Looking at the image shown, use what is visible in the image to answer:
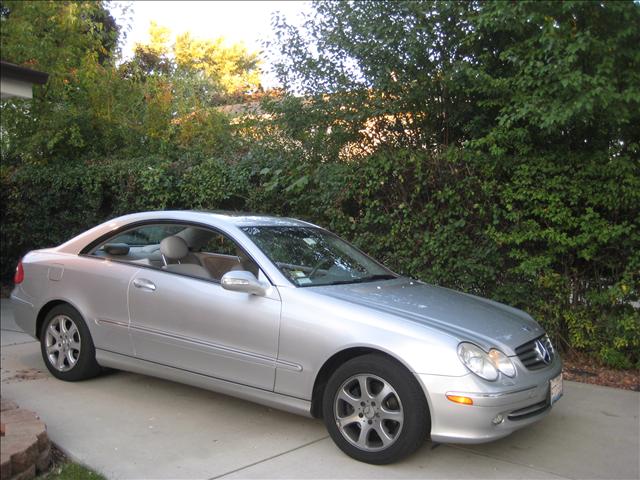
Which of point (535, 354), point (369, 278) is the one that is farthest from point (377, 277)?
point (535, 354)

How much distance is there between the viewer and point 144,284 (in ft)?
16.9

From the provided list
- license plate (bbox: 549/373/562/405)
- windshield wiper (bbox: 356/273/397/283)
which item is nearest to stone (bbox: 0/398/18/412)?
windshield wiper (bbox: 356/273/397/283)

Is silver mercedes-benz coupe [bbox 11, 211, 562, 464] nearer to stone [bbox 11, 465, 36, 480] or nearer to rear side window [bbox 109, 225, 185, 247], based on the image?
rear side window [bbox 109, 225, 185, 247]

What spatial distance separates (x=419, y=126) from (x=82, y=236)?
4.03m

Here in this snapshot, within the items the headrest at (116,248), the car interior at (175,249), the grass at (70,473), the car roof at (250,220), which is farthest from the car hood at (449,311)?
the headrest at (116,248)

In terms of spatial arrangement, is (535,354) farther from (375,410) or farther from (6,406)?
(6,406)

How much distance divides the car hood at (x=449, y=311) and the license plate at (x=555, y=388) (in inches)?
12.5

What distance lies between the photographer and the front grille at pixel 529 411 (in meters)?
3.97

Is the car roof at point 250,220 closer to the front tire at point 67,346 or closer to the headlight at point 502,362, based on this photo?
the front tire at point 67,346

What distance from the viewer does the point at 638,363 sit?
241 inches

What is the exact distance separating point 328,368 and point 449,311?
0.93m

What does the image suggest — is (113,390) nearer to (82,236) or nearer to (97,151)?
(82,236)

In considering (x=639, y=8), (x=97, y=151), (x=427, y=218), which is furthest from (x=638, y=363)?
(x=97, y=151)

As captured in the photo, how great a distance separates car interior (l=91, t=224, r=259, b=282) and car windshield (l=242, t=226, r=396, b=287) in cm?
33
